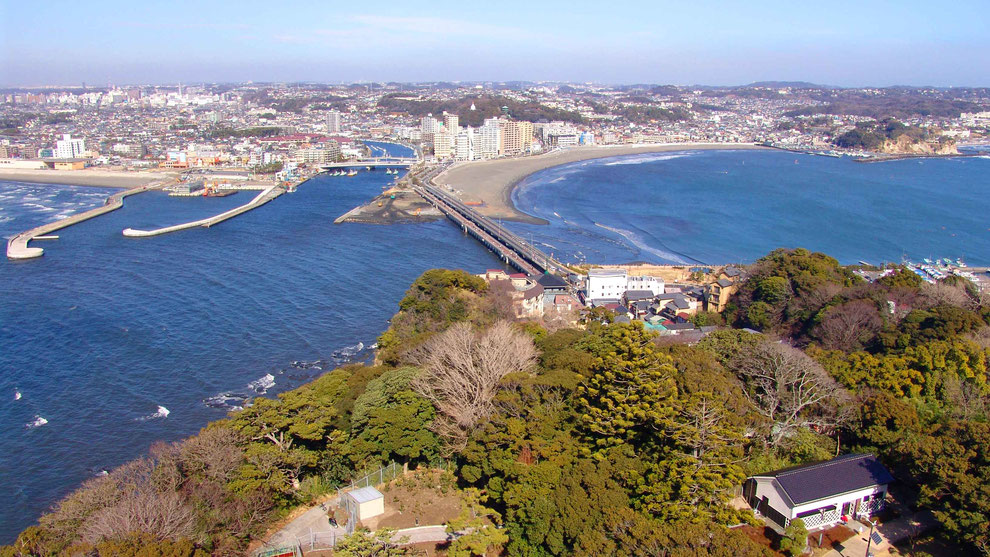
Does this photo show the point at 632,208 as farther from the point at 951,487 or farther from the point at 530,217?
the point at 951,487

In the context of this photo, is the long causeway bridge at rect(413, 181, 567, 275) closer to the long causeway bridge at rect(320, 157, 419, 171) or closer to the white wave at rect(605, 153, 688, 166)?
the long causeway bridge at rect(320, 157, 419, 171)

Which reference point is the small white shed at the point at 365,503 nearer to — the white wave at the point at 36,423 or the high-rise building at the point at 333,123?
the white wave at the point at 36,423

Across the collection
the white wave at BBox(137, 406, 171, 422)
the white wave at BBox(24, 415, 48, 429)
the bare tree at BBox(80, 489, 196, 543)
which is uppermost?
the bare tree at BBox(80, 489, 196, 543)

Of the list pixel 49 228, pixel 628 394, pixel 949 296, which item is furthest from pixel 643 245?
pixel 49 228


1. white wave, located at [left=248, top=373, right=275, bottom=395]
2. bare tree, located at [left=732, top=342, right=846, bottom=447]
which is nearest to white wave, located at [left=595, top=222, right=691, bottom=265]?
bare tree, located at [left=732, top=342, right=846, bottom=447]

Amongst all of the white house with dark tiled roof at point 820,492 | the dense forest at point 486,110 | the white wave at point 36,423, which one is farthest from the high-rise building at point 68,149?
the white house with dark tiled roof at point 820,492

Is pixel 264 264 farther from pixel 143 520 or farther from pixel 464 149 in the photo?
pixel 464 149
